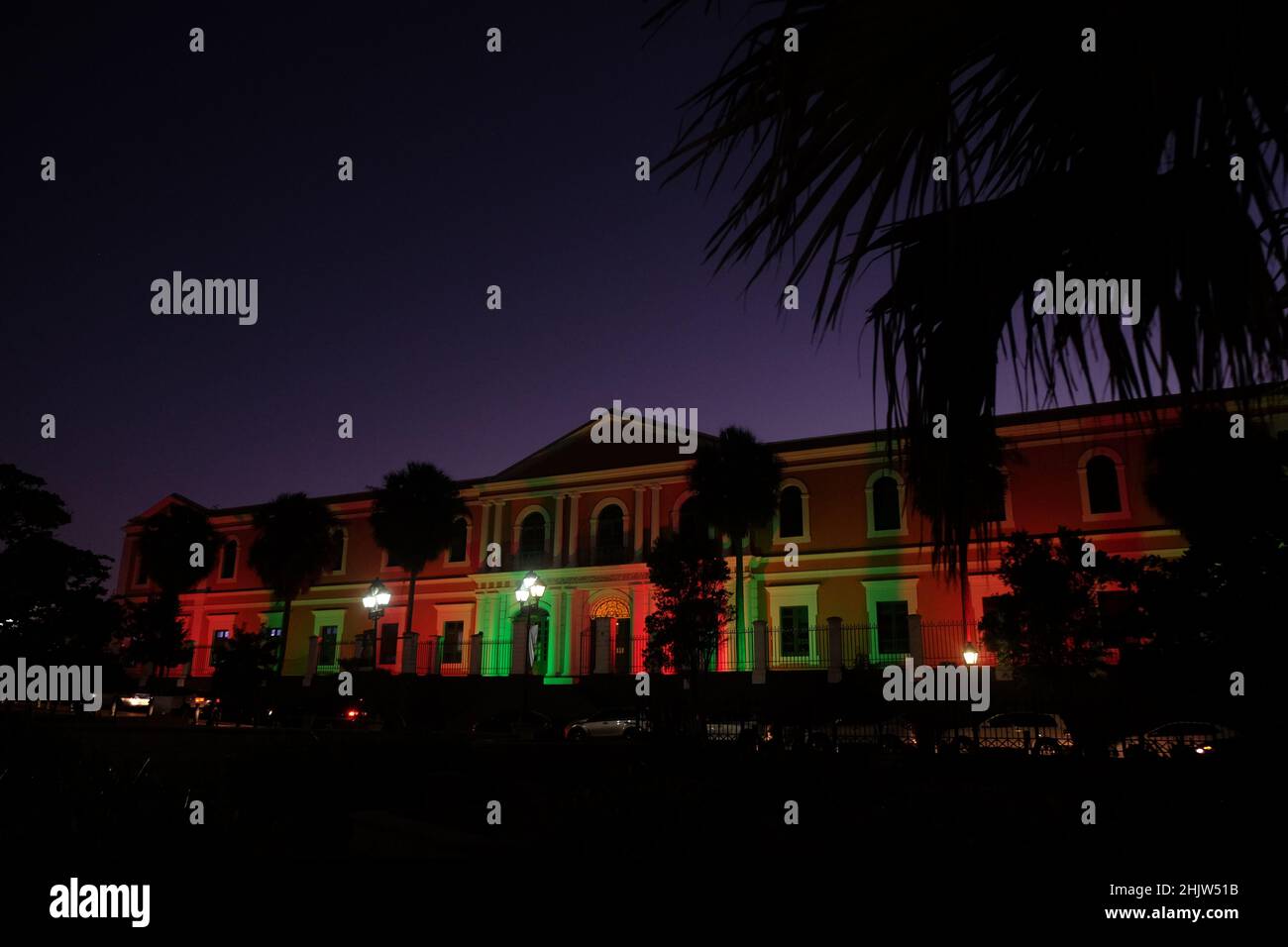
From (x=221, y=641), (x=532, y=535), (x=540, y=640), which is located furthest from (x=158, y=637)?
(x=540, y=640)

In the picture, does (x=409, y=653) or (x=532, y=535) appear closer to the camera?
(x=409, y=653)

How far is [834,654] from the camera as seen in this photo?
23.1 m

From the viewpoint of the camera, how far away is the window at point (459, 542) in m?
38.5

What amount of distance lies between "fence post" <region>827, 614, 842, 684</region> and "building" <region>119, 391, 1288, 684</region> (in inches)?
11.4

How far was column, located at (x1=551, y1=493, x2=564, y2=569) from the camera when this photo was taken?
1387 inches

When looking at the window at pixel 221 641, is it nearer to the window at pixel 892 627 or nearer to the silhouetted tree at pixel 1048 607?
the window at pixel 892 627

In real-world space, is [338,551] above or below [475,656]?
above

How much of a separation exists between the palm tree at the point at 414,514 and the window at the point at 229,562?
12174mm

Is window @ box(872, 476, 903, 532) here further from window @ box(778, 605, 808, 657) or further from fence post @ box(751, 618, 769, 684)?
fence post @ box(751, 618, 769, 684)

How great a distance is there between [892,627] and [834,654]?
24.7ft

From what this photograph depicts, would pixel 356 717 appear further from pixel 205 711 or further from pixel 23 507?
pixel 23 507

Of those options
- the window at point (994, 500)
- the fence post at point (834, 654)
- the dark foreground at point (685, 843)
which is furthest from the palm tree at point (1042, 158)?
the fence post at point (834, 654)
